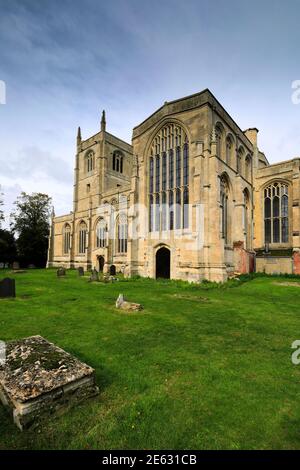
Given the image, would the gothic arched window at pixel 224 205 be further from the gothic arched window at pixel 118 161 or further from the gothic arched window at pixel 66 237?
the gothic arched window at pixel 66 237

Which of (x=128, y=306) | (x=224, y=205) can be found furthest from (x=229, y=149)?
(x=128, y=306)

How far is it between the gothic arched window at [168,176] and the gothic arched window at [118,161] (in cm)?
1762

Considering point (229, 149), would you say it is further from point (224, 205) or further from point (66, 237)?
point (66, 237)

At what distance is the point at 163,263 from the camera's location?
66.5 feet

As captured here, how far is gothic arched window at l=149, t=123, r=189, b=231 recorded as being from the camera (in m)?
19.2

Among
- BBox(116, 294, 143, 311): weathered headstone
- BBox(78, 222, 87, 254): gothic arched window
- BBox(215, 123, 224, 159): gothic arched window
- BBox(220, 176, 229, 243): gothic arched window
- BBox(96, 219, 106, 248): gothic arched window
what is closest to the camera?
BBox(116, 294, 143, 311): weathered headstone

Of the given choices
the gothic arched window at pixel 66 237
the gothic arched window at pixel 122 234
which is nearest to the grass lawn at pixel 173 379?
the gothic arched window at pixel 122 234

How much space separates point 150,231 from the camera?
68.1 feet

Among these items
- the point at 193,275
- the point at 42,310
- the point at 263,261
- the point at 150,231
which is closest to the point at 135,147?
the point at 150,231

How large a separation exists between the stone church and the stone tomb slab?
46.4 ft

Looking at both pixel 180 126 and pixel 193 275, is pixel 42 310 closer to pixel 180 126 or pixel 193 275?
pixel 193 275

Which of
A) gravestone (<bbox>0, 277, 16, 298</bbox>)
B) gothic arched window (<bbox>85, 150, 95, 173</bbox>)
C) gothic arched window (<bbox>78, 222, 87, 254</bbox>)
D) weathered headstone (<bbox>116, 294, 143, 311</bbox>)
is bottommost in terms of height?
weathered headstone (<bbox>116, 294, 143, 311</bbox>)

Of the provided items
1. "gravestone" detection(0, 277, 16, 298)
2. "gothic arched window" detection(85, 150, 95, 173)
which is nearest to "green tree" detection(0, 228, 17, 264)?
"gothic arched window" detection(85, 150, 95, 173)

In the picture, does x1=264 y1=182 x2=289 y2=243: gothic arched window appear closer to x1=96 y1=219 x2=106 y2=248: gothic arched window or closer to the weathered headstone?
x1=96 y1=219 x2=106 y2=248: gothic arched window
